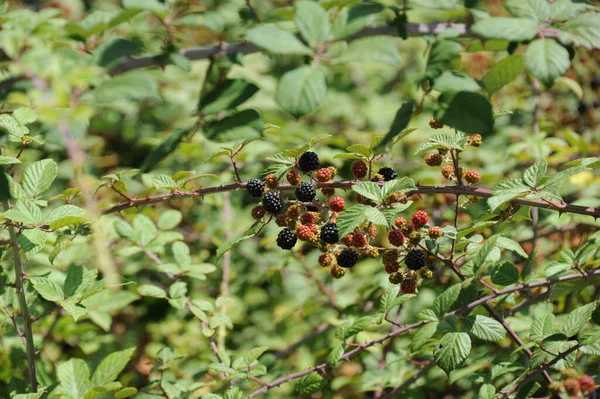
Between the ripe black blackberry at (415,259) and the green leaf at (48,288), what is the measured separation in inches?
31.4

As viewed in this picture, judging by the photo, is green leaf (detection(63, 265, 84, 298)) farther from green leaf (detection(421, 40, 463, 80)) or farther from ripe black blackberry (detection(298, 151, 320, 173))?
green leaf (detection(421, 40, 463, 80))

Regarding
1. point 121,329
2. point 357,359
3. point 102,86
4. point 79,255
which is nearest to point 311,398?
point 357,359

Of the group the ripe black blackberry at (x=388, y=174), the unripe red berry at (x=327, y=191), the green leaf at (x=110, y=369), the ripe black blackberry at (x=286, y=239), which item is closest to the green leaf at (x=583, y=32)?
the ripe black blackberry at (x=388, y=174)

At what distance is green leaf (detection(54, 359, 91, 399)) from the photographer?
1532 millimetres

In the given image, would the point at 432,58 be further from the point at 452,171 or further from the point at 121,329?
the point at 121,329

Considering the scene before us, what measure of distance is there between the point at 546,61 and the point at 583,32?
105 millimetres

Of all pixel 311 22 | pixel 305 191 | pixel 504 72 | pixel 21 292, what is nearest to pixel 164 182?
pixel 305 191

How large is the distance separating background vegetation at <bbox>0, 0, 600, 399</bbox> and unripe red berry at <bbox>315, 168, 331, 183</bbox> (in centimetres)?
4

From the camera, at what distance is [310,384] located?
60.8 inches

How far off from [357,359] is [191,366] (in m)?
0.58

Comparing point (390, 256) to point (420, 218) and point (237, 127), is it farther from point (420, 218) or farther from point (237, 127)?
point (237, 127)

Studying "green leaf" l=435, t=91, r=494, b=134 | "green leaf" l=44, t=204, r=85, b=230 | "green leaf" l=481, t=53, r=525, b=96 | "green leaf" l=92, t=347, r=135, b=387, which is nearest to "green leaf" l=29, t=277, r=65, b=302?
"green leaf" l=44, t=204, r=85, b=230

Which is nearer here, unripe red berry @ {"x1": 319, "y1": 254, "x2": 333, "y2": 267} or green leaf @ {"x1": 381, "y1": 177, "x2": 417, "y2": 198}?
green leaf @ {"x1": 381, "y1": 177, "x2": 417, "y2": 198}

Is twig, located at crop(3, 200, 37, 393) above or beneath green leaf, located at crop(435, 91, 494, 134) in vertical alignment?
beneath
